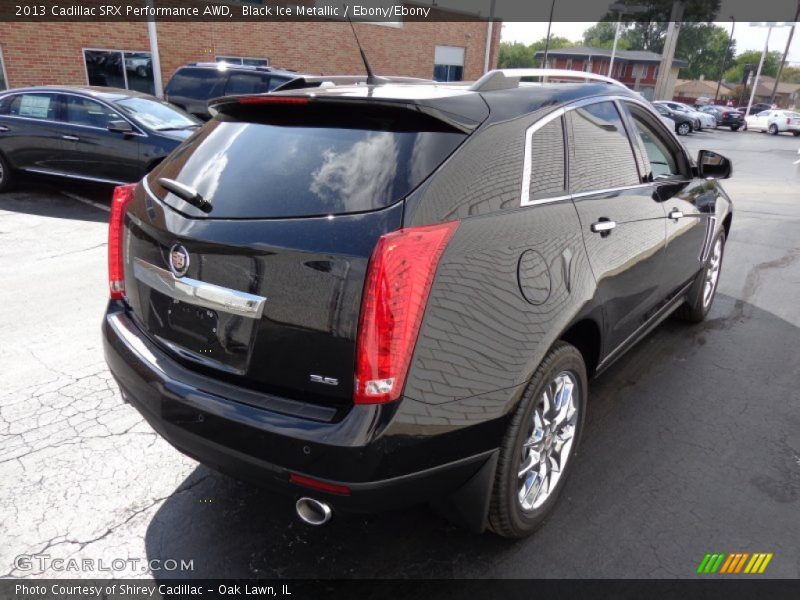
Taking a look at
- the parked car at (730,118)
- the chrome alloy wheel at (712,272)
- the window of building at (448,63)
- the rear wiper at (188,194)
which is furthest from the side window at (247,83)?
the parked car at (730,118)

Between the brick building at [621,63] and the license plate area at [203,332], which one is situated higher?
the brick building at [621,63]

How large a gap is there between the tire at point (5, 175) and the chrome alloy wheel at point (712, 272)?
9491 millimetres

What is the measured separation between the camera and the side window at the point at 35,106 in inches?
339

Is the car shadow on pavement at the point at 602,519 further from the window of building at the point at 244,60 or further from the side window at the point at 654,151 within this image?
the window of building at the point at 244,60

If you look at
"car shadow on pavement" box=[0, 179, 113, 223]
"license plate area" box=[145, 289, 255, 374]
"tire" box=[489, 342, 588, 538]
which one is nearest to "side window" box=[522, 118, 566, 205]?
"tire" box=[489, 342, 588, 538]

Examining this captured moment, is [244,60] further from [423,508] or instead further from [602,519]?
[602,519]

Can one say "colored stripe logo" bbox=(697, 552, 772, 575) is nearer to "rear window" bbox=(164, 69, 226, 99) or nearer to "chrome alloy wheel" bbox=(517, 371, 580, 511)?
"chrome alloy wheel" bbox=(517, 371, 580, 511)

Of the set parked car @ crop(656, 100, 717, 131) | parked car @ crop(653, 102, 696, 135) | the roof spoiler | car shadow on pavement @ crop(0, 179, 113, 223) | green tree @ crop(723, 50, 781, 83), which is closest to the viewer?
the roof spoiler

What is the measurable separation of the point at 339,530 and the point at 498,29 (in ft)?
97.9

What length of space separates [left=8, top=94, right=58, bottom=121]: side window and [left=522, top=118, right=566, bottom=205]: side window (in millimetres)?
Result: 8572

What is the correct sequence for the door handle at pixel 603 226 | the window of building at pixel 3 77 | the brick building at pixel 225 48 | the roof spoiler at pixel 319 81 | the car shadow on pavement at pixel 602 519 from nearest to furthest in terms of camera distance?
1. the car shadow on pavement at pixel 602 519
2. the door handle at pixel 603 226
3. the roof spoiler at pixel 319 81
4. the window of building at pixel 3 77
5. the brick building at pixel 225 48

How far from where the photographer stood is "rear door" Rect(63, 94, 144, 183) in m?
8.23

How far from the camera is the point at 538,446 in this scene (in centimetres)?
243

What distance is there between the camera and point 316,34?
21.6 m
